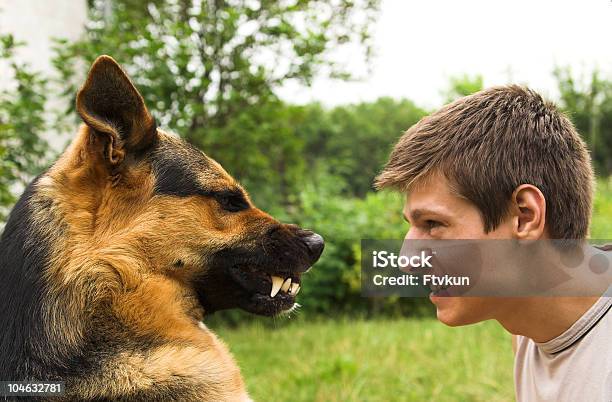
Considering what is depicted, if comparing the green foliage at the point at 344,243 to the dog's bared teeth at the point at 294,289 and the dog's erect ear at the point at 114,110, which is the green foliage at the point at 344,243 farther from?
the dog's erect ear at the point at 114,110

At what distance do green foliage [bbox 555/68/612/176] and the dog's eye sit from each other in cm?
1269

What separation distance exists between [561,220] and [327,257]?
20.5 ft

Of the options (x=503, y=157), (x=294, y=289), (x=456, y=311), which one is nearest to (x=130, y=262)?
(x=294, y=289)

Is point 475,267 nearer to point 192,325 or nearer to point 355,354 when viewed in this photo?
point 192,325

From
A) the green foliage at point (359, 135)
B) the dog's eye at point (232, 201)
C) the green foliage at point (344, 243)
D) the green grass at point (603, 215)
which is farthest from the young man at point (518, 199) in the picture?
the green foliage at point (359, 135)

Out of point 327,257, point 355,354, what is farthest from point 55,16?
point 355,354

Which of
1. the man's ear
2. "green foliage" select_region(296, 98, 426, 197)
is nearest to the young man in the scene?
the man's ear

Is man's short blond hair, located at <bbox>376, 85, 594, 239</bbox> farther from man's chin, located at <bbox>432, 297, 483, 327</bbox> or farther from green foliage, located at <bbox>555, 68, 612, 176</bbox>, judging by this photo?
green foliage, located at <bbox>555, 68, 612, 176</bbox>

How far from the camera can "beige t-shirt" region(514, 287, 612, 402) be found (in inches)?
77.8

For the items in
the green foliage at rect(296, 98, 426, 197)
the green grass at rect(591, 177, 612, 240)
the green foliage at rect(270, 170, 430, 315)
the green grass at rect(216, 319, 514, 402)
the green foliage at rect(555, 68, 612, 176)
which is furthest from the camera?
the green foliage at rect(555, 68, 612, 176)

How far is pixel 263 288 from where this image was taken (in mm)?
2715

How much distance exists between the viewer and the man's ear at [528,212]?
206 centimetres

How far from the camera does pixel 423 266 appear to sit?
216 centimetres

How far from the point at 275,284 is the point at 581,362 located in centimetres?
127
